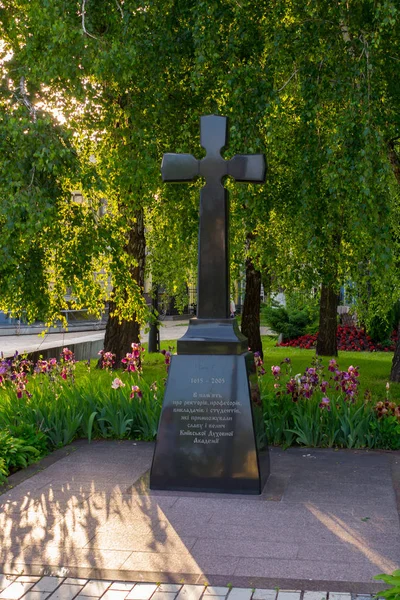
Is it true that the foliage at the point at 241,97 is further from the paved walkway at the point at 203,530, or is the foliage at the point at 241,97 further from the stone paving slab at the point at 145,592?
the stone paving slab at the point at 145,592

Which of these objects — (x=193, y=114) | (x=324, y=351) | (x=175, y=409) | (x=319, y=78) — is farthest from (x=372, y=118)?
(x=324, y=351)

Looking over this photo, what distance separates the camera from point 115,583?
4914 mm

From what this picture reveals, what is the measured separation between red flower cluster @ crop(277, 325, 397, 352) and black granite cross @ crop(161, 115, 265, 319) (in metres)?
18.8

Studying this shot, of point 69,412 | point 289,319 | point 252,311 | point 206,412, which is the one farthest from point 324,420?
point 289,319

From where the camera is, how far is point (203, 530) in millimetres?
5891

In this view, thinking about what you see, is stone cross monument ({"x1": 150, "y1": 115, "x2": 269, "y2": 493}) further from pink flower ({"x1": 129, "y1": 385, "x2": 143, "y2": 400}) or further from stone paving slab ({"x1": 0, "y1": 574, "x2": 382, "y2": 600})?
stone paving slab ({"x1": 0, "y1": 574, "x2": 382, "y2": 600})

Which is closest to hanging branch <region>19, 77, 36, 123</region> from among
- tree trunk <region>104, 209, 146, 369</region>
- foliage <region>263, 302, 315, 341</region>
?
tree trunk <region>104, 209, 146, 369</region>

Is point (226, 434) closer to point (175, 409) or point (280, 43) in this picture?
point (175, 409)

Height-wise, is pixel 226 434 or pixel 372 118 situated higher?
pixel 372 118

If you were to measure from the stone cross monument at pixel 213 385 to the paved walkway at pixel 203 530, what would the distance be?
0.66ft

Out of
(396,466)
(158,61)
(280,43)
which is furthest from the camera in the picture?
(158,61)

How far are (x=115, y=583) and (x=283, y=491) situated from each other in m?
2.37

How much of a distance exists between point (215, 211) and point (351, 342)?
2006cm

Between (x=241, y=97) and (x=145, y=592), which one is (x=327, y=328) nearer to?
(x=241, y=97)
